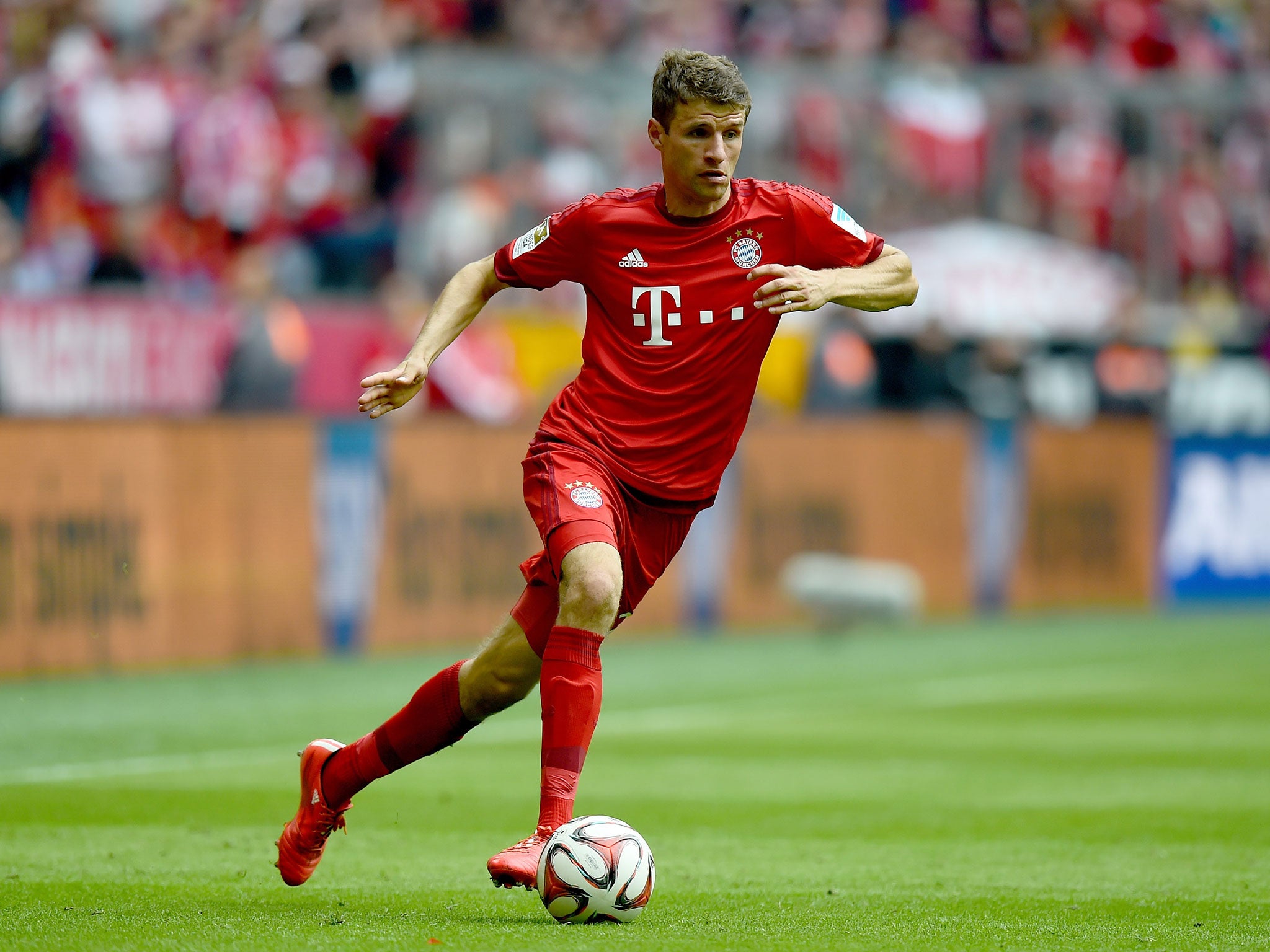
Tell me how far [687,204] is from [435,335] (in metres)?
0.84

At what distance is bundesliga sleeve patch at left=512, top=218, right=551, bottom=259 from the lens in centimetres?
650

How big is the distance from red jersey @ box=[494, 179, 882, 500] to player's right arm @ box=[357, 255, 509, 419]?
12.0 inches

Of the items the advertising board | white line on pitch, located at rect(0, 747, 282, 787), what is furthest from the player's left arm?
the advertising board

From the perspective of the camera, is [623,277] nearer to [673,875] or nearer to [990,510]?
[673,875]

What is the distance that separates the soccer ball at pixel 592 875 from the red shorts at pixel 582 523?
0.68 meters

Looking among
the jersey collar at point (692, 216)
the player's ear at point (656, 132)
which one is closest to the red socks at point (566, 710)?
the jersey collar at point (692, 216)

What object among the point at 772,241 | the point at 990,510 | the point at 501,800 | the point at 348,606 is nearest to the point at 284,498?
the point at 348,606

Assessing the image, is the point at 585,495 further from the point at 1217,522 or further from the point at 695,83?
the point at 1217,522

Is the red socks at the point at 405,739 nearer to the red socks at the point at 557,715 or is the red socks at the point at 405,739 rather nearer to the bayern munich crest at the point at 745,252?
the red socks at the point at 557,715

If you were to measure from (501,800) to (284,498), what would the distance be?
620 centimetres

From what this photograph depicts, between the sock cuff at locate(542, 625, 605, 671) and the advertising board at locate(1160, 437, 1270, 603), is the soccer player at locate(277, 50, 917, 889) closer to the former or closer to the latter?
the sock cuff at locate(542, 625, 605, 671)

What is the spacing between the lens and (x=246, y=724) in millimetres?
11367

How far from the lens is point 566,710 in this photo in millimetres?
5852

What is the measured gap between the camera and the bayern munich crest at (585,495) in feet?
19.7
